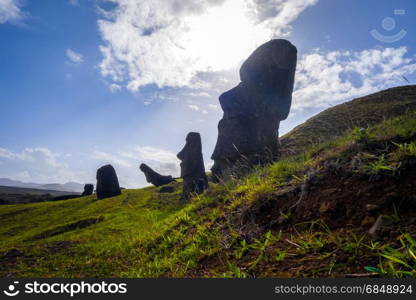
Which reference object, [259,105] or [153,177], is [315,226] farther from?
[153,177]

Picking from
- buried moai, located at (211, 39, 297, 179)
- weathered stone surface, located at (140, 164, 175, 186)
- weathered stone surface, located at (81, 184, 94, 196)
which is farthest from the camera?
weathered stone surface, located at (81, 184, 94, 196)

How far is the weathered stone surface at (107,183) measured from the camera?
48938 mm

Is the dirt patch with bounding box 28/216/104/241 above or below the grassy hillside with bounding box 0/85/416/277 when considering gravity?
below

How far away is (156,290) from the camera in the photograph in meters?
2.42

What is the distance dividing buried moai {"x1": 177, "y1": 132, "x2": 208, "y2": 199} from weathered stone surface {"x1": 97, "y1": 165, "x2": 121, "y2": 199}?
984 inches

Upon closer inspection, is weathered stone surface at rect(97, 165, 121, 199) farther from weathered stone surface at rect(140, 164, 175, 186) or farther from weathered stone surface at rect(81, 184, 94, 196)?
weathered stone surface at rect(81, 184, 94, 196)

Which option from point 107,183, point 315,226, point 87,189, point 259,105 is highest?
point 259,105

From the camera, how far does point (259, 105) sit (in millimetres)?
24969

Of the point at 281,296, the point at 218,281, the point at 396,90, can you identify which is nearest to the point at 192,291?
the point at 218,281

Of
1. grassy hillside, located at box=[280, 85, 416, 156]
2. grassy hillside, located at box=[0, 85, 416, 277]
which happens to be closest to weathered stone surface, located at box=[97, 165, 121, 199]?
grassy hillside, located at box=[280, 85, 416, 156]

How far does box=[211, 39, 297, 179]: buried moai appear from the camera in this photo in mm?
24109

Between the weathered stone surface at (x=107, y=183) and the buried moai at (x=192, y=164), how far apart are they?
A: 2498 cm

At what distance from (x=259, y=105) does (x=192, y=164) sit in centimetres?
1070

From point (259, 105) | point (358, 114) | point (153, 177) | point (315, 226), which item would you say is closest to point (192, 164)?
point (259, 105)
